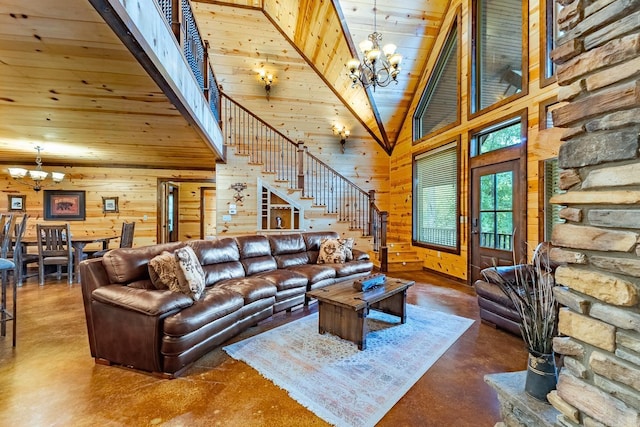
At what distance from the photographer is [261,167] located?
6.13 m

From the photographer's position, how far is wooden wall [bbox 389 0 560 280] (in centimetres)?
378

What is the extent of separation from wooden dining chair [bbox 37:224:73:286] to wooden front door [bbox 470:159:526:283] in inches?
259

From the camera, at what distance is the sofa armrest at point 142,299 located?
222 cm

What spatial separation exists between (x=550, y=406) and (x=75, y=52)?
3542mm

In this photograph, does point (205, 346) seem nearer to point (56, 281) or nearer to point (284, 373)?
point (284, 373)

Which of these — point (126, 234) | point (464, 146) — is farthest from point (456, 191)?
point (126, 234)

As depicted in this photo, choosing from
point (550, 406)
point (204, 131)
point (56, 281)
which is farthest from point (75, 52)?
point (56, 281)

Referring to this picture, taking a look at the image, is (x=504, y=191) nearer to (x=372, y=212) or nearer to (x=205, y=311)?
(x=372, y=212)

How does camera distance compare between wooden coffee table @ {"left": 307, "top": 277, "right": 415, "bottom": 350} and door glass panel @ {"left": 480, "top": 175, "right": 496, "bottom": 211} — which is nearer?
wooden coffee table @ {"left": 307, "top": 277, "right": 415, "bottom": 350}

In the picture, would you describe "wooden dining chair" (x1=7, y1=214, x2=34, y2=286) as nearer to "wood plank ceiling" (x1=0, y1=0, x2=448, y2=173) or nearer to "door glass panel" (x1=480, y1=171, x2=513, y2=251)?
"wood plank ceiling" (x1=0, y1=0, x2=448, y2=173)

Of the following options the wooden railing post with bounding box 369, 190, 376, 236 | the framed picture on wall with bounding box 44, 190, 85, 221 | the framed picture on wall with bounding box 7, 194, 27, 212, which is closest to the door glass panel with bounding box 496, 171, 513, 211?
the wooden railing post with bounding box 369, 190, 376, 236

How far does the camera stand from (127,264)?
8.68ft

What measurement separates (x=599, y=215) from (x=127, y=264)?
3.15m

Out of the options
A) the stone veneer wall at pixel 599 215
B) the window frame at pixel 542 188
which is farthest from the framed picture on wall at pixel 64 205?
the window frame at pixel 542 188
